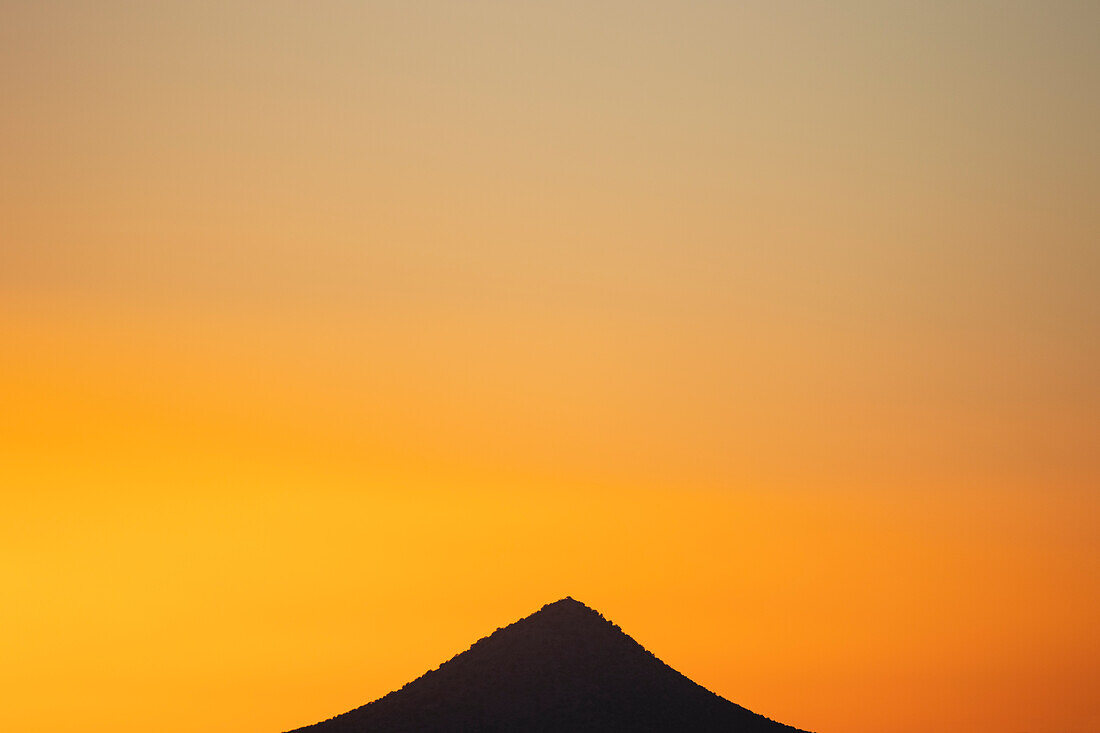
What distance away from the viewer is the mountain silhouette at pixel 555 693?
68.6m

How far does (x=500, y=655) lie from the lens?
243 feet

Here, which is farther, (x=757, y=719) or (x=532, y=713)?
(x=757, y=719)

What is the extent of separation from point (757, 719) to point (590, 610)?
9.87m

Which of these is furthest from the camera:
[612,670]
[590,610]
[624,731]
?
[590,610]

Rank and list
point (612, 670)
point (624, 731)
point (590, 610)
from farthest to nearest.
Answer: point (590, 610), point (612, 670), point (624, 731)

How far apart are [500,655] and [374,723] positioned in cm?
704

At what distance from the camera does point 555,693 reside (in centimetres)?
7025

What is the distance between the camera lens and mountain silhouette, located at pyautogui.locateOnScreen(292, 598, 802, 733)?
225ft

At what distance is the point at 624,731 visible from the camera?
67.8 m

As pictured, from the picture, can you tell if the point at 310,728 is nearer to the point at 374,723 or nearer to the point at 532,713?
the point at 374,723

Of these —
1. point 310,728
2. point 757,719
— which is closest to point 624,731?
point 757,719

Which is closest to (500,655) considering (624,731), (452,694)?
(452,694)

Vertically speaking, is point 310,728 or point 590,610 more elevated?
point 590,610

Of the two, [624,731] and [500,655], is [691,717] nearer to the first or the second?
[624,731]
